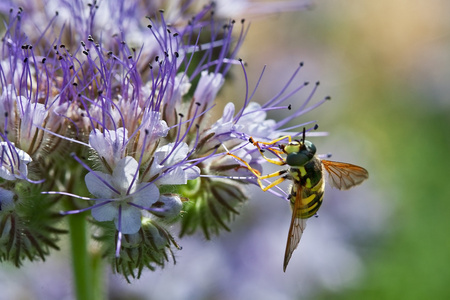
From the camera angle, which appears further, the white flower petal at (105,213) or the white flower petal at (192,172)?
the white flower petal at (192,172)

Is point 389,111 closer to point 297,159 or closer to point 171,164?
point 297,159

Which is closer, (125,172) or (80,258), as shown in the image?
(125,172)

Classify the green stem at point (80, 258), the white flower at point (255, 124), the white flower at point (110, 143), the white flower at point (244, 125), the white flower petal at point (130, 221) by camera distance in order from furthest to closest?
the green stem at point (80, 258), the white flower at point (255, 124), the white flower at point (244, 125), the white flower at point (110, 143), the white flower petal at point (130, 221)

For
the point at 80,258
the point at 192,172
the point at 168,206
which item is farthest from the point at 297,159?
the point at 80,258

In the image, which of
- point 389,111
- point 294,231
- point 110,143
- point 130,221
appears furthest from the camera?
point 389,111

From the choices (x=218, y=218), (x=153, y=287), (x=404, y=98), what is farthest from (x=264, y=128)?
(x=404, y=98)

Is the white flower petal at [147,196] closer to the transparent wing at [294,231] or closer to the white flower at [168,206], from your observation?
the white flower at [168,206]

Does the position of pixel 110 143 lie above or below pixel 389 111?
below

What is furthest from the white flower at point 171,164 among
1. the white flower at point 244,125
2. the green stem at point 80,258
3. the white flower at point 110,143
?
the green stem at point 80,258

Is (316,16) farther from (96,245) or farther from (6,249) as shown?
(6,249)
